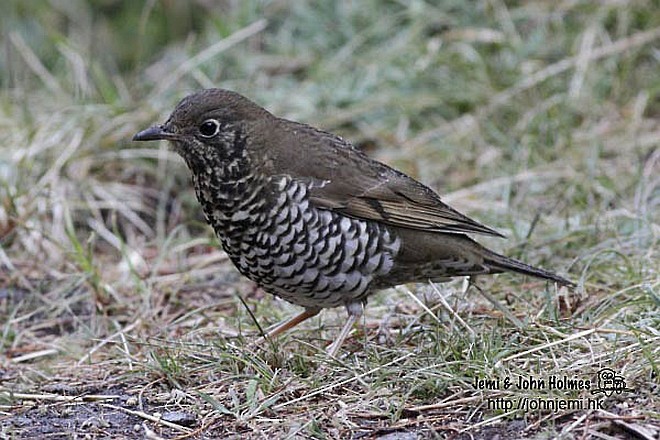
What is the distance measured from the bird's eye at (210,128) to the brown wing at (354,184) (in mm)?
233

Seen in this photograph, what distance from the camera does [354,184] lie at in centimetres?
477

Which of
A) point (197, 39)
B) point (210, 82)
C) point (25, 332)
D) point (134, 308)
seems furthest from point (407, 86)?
point (25, 332)

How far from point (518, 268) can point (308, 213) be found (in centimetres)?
108

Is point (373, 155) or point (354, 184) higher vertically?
point (373, 155)

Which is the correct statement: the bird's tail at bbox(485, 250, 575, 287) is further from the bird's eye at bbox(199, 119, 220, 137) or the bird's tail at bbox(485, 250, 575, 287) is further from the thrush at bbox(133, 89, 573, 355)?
the bird's eye at bbox(199, 119, 220, 137)

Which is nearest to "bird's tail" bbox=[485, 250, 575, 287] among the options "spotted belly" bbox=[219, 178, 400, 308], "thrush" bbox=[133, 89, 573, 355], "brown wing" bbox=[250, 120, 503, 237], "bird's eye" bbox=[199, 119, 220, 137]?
"thrush" bbox=[133, 89, 573, 355]

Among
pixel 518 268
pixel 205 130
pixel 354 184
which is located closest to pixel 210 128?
pixel 205 130

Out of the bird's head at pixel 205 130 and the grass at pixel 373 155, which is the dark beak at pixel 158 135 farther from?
the grass at pixel 373 155

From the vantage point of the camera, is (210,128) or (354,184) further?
(354,184)

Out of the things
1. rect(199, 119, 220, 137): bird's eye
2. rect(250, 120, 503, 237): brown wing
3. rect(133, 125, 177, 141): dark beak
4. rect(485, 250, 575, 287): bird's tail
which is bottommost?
rect(485, 250, 575, 287): bird's tail

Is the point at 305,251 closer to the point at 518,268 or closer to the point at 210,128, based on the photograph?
the point at 210,128

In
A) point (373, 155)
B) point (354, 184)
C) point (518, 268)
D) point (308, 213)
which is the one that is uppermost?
point (373, 155)

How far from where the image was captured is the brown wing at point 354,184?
184 inches

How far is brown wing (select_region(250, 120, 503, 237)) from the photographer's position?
467 cm
